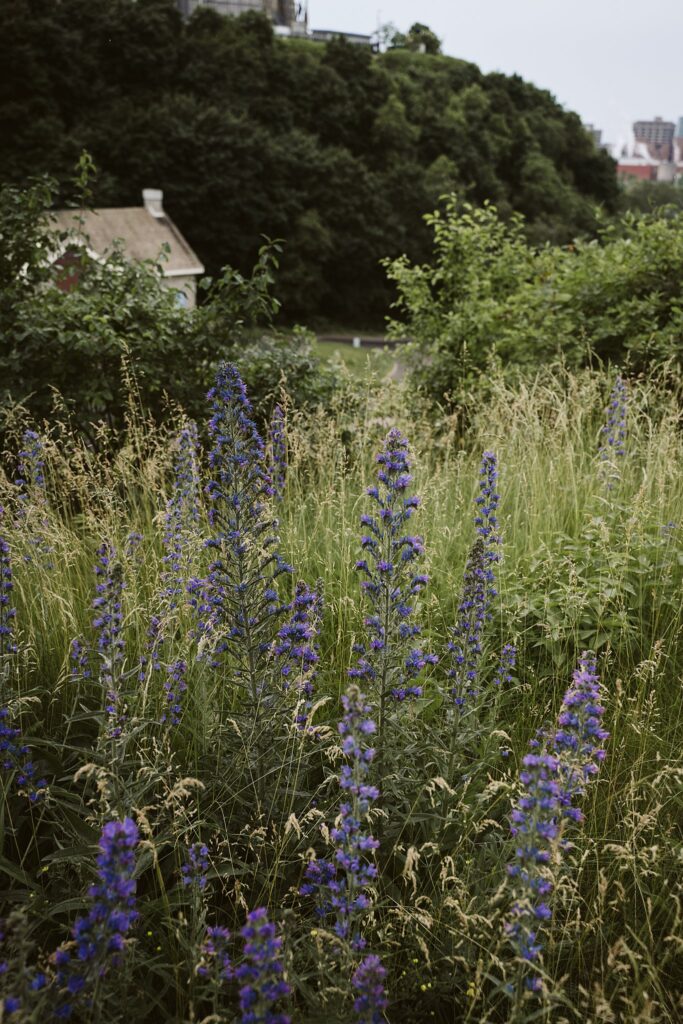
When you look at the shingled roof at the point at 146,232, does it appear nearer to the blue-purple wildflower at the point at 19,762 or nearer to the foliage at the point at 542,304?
the foliage at the point at 542,304

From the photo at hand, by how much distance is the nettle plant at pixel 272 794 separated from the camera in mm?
1782

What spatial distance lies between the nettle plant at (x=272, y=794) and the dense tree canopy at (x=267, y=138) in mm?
32651

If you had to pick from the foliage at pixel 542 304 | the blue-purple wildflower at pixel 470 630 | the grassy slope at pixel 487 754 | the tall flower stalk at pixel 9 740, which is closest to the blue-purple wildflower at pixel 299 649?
the grassy slope at pixel 487 754

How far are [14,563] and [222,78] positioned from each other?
4956 centimetres

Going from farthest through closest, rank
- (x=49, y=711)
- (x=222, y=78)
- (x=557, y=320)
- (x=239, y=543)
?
1. (x=222, y=78)
2. (x=557, y=320)
3. (x=49, y=711)
4. (x=239, y=543)

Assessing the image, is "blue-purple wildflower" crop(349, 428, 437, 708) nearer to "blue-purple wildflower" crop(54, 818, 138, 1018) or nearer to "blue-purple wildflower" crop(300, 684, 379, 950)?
"blue-purple wildflower" crop(300, 684, 379, 950)

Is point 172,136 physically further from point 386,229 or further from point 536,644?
point 536,644

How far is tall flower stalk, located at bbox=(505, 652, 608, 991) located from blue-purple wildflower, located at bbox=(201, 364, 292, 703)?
A: 96 centimetres

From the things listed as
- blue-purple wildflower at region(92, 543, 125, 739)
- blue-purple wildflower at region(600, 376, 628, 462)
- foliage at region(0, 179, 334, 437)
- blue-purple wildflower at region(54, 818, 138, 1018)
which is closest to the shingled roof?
foliage at region(0, 179, 334, 437)

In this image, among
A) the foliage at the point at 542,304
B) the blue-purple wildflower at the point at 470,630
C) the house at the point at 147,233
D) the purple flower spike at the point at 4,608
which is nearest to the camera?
the blue-purple wildflower at the point at 470,630

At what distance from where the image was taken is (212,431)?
8.73ft

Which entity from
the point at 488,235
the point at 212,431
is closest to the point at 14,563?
the point at 212,431

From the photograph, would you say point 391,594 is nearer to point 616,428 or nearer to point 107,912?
point 107,912

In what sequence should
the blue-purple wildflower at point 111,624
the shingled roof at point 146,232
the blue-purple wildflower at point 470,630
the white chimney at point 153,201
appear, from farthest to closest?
the white chimney at point 153,201, the shingled roof at point 146,232, the blue-purple wildflower at point 470,630, the blue-purple wildflower at point 111,624
